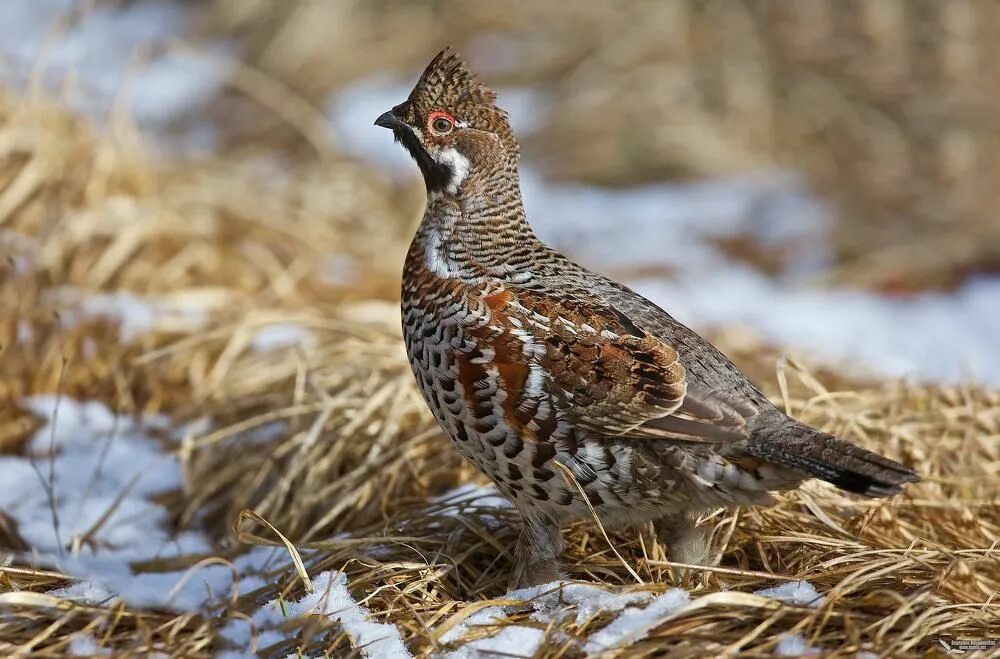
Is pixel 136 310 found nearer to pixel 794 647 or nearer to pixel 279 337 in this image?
pixel 279 337

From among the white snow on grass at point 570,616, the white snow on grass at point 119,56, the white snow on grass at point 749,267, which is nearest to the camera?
the white snow on grass at point 570,616

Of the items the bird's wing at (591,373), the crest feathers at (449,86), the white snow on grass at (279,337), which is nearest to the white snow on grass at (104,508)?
the white snow on grass at (279,337)

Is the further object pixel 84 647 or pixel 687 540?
pixel 687 540

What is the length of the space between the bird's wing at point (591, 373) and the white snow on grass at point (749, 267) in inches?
99.6

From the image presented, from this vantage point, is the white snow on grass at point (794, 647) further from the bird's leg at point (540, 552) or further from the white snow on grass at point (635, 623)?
the bird's leg at point (540, 552)

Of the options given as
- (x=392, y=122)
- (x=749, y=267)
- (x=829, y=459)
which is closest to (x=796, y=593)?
(x=829, y=459)

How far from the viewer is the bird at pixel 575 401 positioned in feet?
10.1

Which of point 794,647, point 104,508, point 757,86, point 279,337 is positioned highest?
point 757,86

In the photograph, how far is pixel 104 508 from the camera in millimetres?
4402

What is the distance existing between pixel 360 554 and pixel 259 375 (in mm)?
1739

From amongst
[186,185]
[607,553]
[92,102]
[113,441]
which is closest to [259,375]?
[113,441]

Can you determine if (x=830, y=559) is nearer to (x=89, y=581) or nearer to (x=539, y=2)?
(x=89, y=581)

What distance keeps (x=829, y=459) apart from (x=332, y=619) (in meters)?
1.38

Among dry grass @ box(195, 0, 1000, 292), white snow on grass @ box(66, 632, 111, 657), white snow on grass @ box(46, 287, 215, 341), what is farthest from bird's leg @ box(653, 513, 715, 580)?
dry grass @ box(195, 0, 1000, 292)
